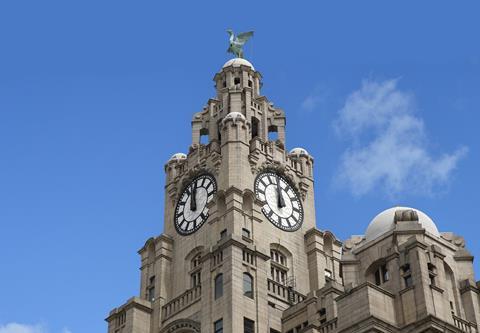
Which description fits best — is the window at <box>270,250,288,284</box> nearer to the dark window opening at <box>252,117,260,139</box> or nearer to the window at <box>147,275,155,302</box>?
the window at <box>147,275,155,302</box>

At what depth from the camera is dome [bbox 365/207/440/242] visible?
62.9 m

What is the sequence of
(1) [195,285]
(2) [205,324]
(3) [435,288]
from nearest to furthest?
(3) [435,288]
(2) [205,324]
(1) [195,285]

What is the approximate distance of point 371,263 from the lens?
61.7 metres

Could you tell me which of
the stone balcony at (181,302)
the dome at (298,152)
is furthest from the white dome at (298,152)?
the stone balcony at (181,302)

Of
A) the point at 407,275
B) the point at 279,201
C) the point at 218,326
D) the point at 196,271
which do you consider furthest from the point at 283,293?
the point at 407,275

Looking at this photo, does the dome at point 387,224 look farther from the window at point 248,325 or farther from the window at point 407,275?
the window at point 248,325

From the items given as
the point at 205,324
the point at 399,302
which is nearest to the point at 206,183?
the point at 205,324

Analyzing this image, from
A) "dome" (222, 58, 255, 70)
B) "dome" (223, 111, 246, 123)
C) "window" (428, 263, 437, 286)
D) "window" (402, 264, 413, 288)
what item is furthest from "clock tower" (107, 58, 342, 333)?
"window" (428, 263, 437, 286)

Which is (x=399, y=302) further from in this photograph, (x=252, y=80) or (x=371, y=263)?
(x=252, y=80)

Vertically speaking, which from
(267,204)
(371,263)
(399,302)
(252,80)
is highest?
(252,80)

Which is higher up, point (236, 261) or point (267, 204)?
point (267, 204)

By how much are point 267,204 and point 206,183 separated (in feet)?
15.7

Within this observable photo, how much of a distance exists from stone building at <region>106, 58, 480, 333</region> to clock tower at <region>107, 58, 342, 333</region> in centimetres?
9

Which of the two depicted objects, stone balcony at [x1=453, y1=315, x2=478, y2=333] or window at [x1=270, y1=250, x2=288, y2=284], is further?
window at [x1=270, y1=250, x2=288, y2=284]
